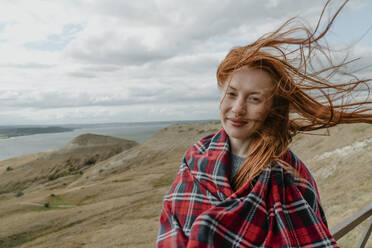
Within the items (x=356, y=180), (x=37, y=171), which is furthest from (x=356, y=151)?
(x=37, y=171)

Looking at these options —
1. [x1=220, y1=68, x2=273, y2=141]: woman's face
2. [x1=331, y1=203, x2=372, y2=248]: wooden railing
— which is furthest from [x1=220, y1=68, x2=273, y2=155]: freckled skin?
[x1=331, y1=203, x2=372, y2=248]: wooden railing

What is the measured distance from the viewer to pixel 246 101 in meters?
1.69

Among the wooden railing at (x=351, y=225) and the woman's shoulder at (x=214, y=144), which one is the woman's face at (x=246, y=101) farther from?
the wooden railing at (x=351, y=225)

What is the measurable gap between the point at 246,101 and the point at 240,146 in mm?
280

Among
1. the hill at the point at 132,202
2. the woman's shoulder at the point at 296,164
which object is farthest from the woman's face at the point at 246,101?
the hill at the point at 132,202

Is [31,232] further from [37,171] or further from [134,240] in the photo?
[37,171]

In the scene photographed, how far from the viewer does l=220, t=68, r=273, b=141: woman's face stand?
1657 mm

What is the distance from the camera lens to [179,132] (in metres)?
33.4

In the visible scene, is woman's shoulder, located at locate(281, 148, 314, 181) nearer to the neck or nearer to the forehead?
the neck

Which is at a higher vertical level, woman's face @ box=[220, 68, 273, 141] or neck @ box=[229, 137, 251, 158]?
woman's face @ box=[220, 68, 273, 141]

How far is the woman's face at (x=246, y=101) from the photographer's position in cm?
166

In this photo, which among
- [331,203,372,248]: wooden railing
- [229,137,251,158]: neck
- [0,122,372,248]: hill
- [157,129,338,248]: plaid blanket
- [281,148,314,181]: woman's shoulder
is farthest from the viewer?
[0,122,372,248]: hill

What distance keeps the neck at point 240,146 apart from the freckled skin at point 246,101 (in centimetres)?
7

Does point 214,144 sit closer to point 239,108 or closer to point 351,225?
point 239,108
